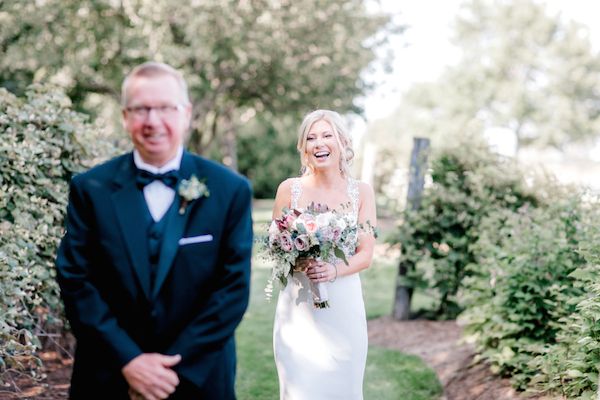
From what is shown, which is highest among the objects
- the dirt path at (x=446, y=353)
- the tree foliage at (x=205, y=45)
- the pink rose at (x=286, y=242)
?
the tree foliage at (x=205, y=45)

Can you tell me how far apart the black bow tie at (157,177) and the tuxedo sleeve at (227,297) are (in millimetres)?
256

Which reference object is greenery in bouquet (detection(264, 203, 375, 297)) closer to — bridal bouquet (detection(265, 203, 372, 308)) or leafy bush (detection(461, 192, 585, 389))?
bridal bouquet (detection(265, 203, 372, 308))

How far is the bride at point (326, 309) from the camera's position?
14.3 ft

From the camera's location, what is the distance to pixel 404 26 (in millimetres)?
23250

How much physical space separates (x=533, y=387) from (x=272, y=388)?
249 cm

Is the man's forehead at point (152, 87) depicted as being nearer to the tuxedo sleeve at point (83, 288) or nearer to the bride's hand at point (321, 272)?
the tuxedo sleeve at point (83, 288)

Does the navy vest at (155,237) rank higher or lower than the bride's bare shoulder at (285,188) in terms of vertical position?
lower

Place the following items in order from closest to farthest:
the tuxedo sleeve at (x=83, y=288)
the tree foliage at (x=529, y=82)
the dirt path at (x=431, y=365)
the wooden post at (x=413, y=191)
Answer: the tuxedo sleeve at (x=83, y=288) → the dirt path at (x=431, y=365) → the wooden post at (x=413, y=191) → the tree foliage at (x=529, y=82)

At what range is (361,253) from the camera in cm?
451

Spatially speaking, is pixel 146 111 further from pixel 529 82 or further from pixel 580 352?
pixel 529 82

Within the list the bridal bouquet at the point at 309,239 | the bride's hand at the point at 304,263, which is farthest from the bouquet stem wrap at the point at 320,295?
the bride's hand at the point at 304,263

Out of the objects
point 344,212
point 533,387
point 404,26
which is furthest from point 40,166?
point 404,26

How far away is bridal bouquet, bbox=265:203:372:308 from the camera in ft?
13.7

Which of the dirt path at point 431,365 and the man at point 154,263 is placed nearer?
the man at point 154,263
